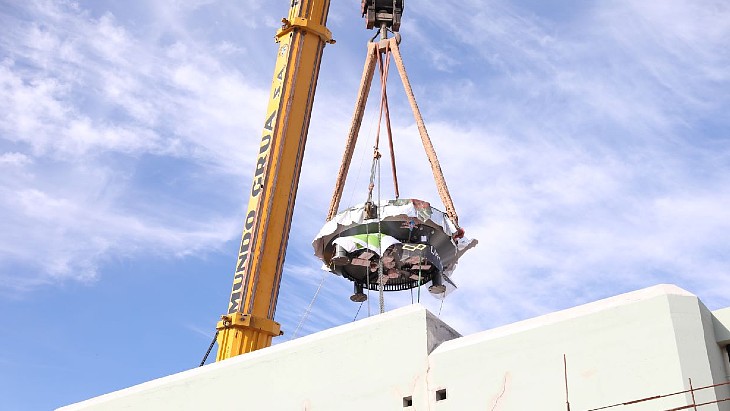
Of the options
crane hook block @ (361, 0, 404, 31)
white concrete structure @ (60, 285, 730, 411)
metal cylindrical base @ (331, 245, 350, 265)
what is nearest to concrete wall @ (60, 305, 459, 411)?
white concrete structure @ (60, 285, 730, 411)

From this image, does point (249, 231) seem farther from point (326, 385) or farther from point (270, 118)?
point (326, 385)

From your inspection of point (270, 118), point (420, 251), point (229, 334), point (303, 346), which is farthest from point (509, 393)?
point (270, 118)

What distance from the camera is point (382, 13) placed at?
1088 inches

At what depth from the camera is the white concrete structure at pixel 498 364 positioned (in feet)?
37.9

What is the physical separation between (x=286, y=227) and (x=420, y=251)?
15.0 ft

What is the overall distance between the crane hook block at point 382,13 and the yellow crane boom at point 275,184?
1310 mm

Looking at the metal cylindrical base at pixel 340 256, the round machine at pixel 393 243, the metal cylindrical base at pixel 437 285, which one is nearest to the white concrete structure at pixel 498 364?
the round machine at pixel 393 243

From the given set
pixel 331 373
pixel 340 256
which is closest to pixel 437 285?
pixel 340 256

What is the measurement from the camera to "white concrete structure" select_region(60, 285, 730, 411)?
11555mm

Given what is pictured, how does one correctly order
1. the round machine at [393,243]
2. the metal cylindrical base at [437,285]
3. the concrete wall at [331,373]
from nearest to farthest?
the concrete wall at [331,373], the round machine at [393,243], the metal cylindrical base at [437,285]

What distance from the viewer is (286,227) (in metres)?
25.4

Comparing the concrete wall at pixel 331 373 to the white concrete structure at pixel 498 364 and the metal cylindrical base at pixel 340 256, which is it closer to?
the white concrete structure at pixel 498 364

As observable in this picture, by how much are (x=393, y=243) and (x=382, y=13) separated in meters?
8.58

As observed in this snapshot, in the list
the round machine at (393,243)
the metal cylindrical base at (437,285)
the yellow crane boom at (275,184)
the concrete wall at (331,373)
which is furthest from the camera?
the yellow crane boom at (275,184)
